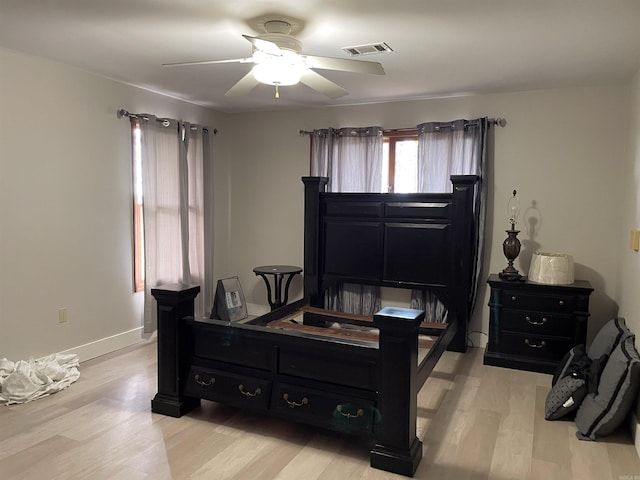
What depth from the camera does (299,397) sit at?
2.70 metres

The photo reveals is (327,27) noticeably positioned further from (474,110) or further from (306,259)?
(306,259)

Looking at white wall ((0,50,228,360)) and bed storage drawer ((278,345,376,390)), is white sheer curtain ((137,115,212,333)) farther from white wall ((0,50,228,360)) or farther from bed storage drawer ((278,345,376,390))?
bed storage drawer ((278,345,376,390))

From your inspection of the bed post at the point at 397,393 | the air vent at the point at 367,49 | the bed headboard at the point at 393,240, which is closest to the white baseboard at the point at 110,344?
the bed headboard at the point at 393,240

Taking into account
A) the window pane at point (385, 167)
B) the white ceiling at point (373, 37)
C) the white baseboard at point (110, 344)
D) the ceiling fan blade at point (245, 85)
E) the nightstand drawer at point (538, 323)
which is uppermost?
the white ceiling at point (373, 37)

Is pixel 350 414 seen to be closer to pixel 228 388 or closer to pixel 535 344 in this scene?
pixel 228 388

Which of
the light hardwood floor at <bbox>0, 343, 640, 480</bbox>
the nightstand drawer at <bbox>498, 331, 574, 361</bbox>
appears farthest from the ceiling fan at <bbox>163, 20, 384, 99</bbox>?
the nightstand drawer at <bbox>498, 331, 574, 361</bbox>

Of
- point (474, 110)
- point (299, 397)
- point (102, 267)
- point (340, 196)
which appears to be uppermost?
point (474, 110)

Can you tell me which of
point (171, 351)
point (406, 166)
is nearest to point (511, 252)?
point (406, 166)

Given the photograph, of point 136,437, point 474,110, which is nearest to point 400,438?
point 136,437

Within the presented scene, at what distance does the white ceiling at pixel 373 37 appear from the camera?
8.29ft

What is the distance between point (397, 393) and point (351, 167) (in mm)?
2968

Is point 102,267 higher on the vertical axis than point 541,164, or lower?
lower

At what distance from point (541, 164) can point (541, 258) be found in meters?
0.89

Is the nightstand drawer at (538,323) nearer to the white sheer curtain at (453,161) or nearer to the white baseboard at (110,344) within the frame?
the white sheer curtain at (453,161)
